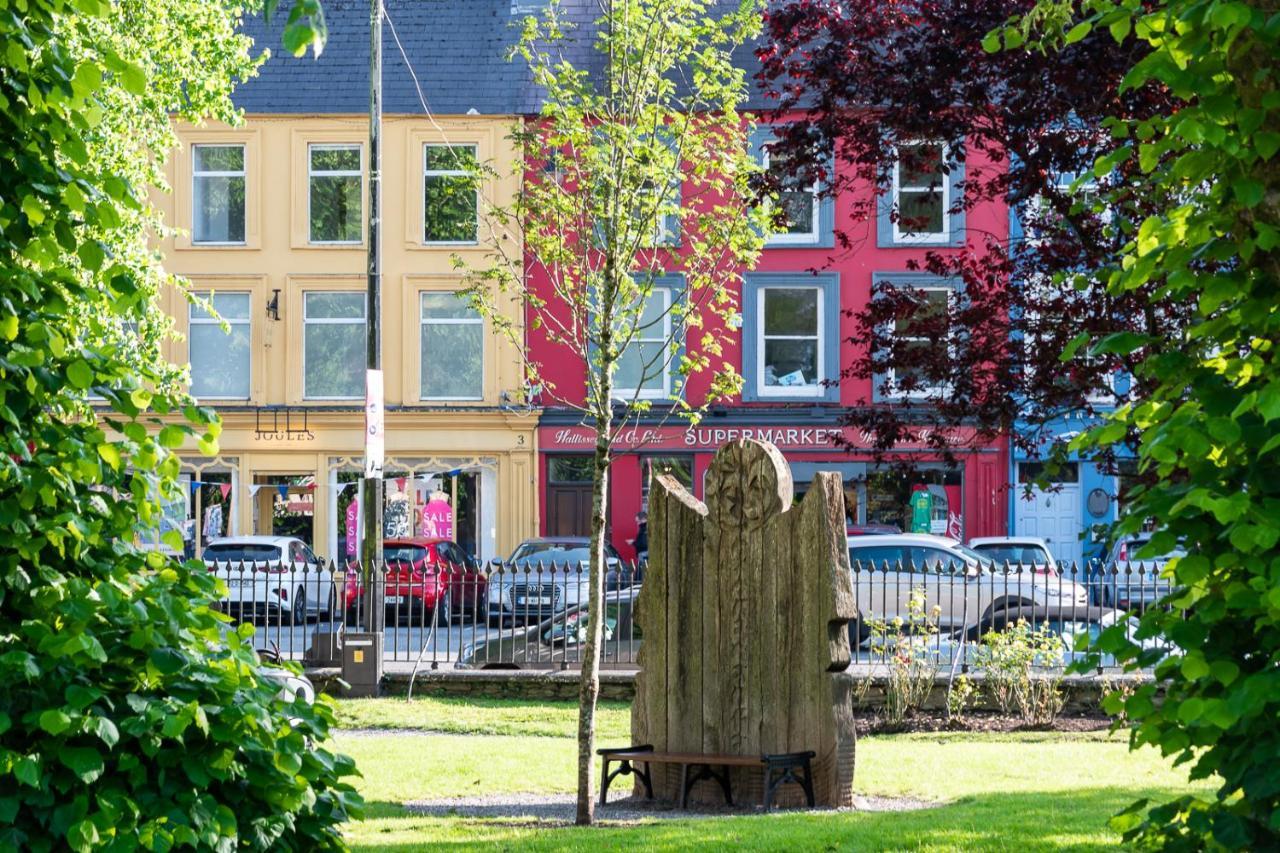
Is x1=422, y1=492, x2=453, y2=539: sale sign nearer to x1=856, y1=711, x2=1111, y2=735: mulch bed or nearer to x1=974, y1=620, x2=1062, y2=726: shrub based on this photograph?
x1=856, y1=711, x2=1111, y2=735: mulch bed

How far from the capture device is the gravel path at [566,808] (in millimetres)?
10211

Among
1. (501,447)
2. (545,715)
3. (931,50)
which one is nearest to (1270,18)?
(931,50)

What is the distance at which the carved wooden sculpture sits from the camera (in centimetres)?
1034

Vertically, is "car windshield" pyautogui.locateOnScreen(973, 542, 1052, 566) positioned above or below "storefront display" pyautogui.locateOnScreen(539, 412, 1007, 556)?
below

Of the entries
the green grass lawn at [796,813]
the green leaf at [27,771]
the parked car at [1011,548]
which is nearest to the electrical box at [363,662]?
the green grass lawn at [796,813]

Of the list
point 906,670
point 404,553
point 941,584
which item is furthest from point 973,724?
point 404,553

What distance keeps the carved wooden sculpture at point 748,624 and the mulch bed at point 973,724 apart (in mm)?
4334

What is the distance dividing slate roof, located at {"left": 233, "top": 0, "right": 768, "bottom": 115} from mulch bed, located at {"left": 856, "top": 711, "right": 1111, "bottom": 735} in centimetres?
2157

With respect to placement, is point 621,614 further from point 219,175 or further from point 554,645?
point 219,175

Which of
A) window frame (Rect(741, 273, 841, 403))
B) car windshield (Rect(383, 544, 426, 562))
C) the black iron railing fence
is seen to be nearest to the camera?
the black iron railing fence

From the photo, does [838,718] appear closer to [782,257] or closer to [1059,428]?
[1059,428]

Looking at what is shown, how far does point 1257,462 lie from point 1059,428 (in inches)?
1092

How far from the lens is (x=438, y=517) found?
33781 millimetres

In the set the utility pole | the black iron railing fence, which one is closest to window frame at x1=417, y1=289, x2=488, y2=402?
the black iron railing fence
